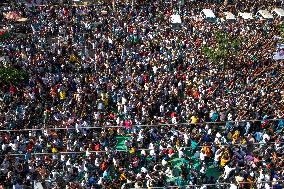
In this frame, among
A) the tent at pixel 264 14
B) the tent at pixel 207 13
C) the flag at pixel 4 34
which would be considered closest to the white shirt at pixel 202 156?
the tent at pixel 207 13

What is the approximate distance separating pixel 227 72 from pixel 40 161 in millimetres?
16127

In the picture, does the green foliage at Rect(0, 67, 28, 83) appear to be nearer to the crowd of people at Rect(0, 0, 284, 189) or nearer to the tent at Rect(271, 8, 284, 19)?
the crowd of people at Rect(0, 0, 284, 189)

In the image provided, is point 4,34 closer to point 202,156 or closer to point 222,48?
point 222,48

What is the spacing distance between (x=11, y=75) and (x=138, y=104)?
945cm

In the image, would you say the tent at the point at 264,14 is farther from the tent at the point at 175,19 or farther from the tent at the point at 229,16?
the tent at the point at 175,19

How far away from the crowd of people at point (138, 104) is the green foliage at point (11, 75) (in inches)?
13.8

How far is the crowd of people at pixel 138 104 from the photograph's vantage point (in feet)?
83.4

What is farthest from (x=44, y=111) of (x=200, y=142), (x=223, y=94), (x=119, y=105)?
(x=223, y=94)

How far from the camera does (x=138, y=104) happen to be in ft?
100

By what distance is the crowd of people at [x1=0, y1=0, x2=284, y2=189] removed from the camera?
25.4m

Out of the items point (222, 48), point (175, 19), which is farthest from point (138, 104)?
point (175, 19)

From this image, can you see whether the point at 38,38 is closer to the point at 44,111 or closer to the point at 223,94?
the point at 44,111

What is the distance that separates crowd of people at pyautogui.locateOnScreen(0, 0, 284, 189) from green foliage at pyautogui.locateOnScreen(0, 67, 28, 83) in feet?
1.15

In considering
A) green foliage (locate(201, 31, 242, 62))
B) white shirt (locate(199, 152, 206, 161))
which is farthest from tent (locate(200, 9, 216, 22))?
white shirt (locate(199, 152, 206, 161))
